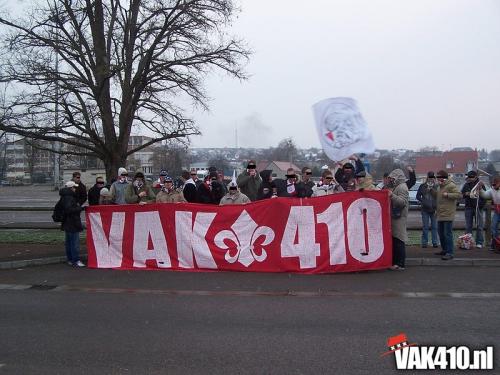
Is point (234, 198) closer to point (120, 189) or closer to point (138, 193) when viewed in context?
point (138, 193)

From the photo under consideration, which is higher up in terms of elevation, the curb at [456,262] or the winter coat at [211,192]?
the winter coat at [211,192]

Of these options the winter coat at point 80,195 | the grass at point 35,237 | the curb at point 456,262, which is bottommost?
the curb at point 456,262

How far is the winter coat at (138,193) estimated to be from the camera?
10648mm

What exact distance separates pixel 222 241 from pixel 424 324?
452 cm

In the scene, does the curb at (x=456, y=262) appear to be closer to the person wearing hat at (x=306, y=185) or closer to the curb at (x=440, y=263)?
the curb at (x=440, y=263)

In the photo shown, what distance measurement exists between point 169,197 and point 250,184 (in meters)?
1.87

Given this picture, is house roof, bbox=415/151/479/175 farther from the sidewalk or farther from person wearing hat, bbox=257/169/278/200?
person wearing hat, bbox=257/169/278/200

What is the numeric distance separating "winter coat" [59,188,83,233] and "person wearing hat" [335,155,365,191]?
5.54 m

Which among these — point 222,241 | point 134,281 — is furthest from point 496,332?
point 134,281

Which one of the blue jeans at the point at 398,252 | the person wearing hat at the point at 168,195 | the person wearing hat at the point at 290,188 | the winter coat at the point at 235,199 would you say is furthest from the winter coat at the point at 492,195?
the person wearing hat at the point at 168,195

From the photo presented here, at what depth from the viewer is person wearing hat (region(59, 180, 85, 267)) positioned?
1010 centimetres

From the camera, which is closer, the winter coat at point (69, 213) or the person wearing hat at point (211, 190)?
the winter coat at point (69, 213)

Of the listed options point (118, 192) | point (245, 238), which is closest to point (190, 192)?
point (118, 192)

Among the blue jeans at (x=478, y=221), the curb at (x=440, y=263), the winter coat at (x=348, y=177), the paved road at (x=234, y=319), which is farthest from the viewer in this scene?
the blue jeans at (x=478, y=221)
